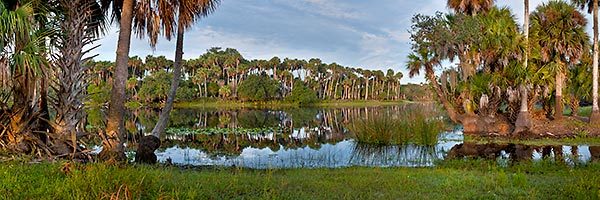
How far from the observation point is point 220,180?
775 centimetres

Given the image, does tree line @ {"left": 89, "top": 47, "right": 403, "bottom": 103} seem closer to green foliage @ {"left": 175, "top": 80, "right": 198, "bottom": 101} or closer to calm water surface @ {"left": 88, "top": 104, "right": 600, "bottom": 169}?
green foliage @ {"left": 175, "top": 80, "right": 198, "bottom": 101}

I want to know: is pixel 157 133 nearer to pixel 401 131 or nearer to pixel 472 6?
pixel 401 131

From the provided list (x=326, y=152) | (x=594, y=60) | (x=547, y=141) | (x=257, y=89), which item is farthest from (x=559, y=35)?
(x=257, y=89)

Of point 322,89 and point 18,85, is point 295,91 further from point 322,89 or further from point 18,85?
point 18,85

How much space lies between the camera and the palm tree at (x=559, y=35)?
24750 mm

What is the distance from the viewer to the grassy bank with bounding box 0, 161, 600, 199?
587 cm

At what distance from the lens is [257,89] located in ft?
254

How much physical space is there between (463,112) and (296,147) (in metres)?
10.1

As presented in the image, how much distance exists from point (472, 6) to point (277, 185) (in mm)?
22324

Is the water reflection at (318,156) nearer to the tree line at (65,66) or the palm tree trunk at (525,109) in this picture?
the tree line at (65,66)

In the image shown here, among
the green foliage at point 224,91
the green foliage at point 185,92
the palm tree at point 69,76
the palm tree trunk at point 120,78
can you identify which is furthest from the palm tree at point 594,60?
the green foliage at point 224,91

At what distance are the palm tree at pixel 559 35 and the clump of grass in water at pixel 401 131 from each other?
10233 mm

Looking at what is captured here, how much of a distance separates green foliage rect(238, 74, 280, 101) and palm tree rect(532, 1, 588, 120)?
5521cm

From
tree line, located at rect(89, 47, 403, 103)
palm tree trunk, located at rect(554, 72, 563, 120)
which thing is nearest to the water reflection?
palm tree trunk, located at rect(554, 72, 563, 120)
